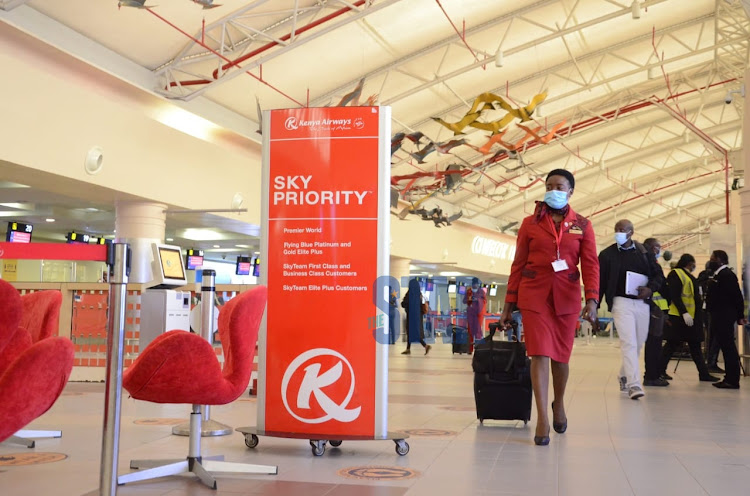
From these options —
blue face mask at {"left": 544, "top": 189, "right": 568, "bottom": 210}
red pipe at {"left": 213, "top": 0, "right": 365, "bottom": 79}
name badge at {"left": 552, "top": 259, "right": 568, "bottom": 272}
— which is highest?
red pipe at {"left": 213, "top": 0, "right": 365, "bottom": 79}

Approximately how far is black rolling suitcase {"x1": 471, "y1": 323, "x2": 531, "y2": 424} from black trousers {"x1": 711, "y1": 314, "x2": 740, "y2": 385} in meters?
4.61

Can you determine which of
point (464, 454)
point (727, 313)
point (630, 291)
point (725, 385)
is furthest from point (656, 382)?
point (464, 454)

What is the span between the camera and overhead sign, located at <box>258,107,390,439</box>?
4.44 metres

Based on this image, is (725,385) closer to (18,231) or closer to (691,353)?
(691,353)

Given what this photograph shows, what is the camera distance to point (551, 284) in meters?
5.04

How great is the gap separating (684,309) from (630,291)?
240cm

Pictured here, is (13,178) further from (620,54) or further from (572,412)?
(620,54)

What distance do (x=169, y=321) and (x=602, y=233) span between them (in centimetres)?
3777

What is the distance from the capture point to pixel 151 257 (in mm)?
2871

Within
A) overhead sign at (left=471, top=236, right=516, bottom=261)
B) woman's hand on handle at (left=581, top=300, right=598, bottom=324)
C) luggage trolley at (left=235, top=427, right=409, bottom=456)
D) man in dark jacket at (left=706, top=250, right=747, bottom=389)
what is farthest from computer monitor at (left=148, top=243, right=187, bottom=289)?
overhead sign at (left=471, top=236, right=516, bottom=261)

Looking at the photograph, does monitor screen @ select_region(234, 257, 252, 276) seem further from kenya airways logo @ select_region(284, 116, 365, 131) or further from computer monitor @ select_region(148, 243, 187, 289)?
kenya airways logo @ select_region(284, 116, 365, 131)

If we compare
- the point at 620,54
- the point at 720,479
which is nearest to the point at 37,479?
the point at 720,479

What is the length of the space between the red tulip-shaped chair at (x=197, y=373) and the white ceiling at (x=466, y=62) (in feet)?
30.5

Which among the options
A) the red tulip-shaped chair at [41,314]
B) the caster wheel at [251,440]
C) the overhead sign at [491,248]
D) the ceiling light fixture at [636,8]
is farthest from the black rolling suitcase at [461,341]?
the overhead sign at [491,248]
